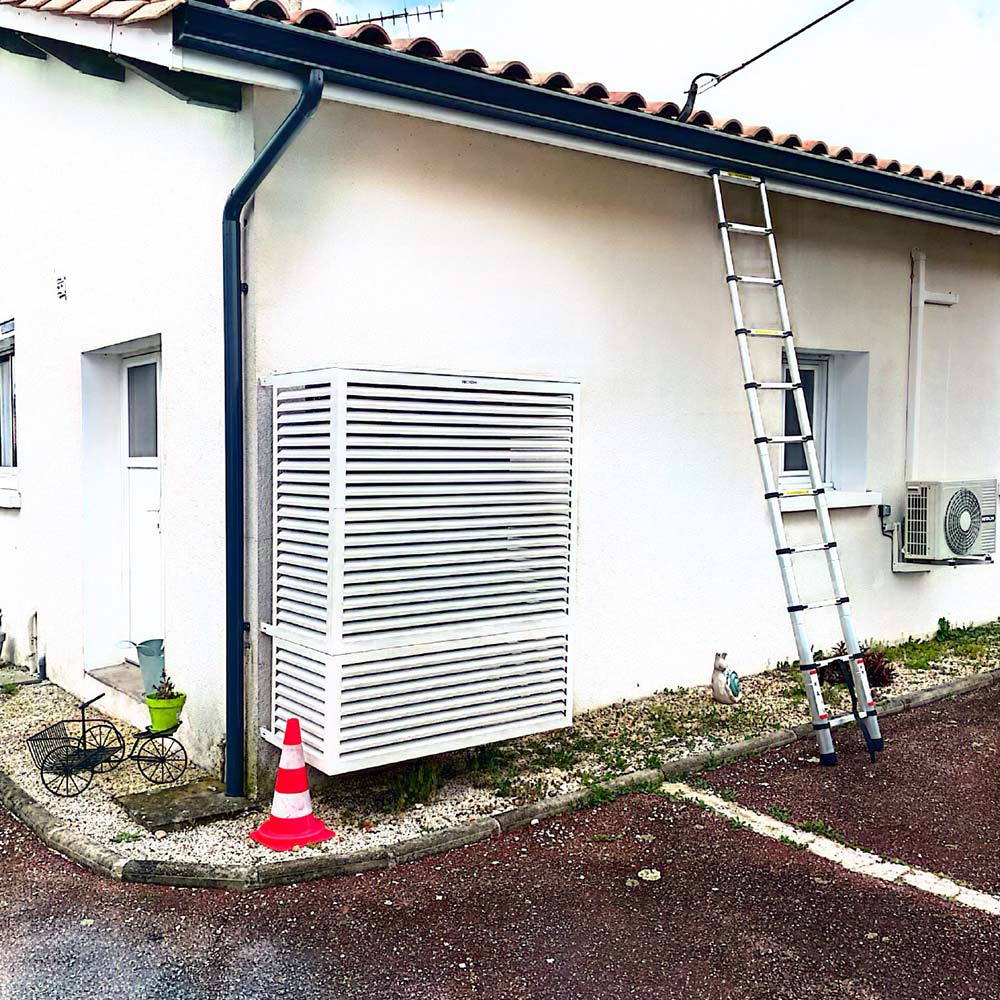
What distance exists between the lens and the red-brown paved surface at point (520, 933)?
3.35 metres

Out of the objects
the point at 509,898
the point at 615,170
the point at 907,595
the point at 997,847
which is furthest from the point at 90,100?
the point at 907,595

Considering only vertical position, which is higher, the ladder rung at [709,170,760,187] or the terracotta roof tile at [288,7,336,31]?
the terracotta roof tile at [288,7,336,31]

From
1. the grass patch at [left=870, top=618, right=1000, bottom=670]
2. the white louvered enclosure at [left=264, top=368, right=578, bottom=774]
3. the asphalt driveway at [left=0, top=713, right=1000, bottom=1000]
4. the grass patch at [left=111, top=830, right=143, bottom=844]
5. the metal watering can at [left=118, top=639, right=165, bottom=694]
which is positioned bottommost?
the asphalt driveway at [left=0, top=713, right=1000, bottom=1000]

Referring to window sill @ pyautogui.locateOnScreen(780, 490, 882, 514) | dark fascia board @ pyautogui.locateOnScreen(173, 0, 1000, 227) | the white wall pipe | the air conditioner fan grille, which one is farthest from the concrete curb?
the white wall pipe

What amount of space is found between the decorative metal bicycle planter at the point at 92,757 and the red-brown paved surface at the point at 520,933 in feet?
2.17

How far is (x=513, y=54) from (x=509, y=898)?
3.88 meters

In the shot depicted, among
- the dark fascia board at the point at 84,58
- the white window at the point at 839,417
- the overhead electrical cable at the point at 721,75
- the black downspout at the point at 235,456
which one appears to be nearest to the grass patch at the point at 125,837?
the black downspout at the point at 235,456

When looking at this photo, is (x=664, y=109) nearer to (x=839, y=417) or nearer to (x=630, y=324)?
(x=630, y=324)

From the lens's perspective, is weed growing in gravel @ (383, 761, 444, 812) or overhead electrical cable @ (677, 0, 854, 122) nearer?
weed growing in gravel @ (383, 761, 444, 812)

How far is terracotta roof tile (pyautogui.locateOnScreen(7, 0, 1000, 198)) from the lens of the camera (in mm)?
4051

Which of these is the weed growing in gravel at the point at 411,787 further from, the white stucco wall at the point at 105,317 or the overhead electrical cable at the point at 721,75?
the overhead electrical cable at the point at 721,75

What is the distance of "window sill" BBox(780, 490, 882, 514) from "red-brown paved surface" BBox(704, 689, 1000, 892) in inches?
60.9

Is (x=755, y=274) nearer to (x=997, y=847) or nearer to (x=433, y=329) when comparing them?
(x=433, y=329)

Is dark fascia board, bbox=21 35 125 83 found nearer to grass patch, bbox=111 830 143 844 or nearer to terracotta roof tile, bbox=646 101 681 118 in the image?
terracotta roof tile, bbox=646 101 681 118
